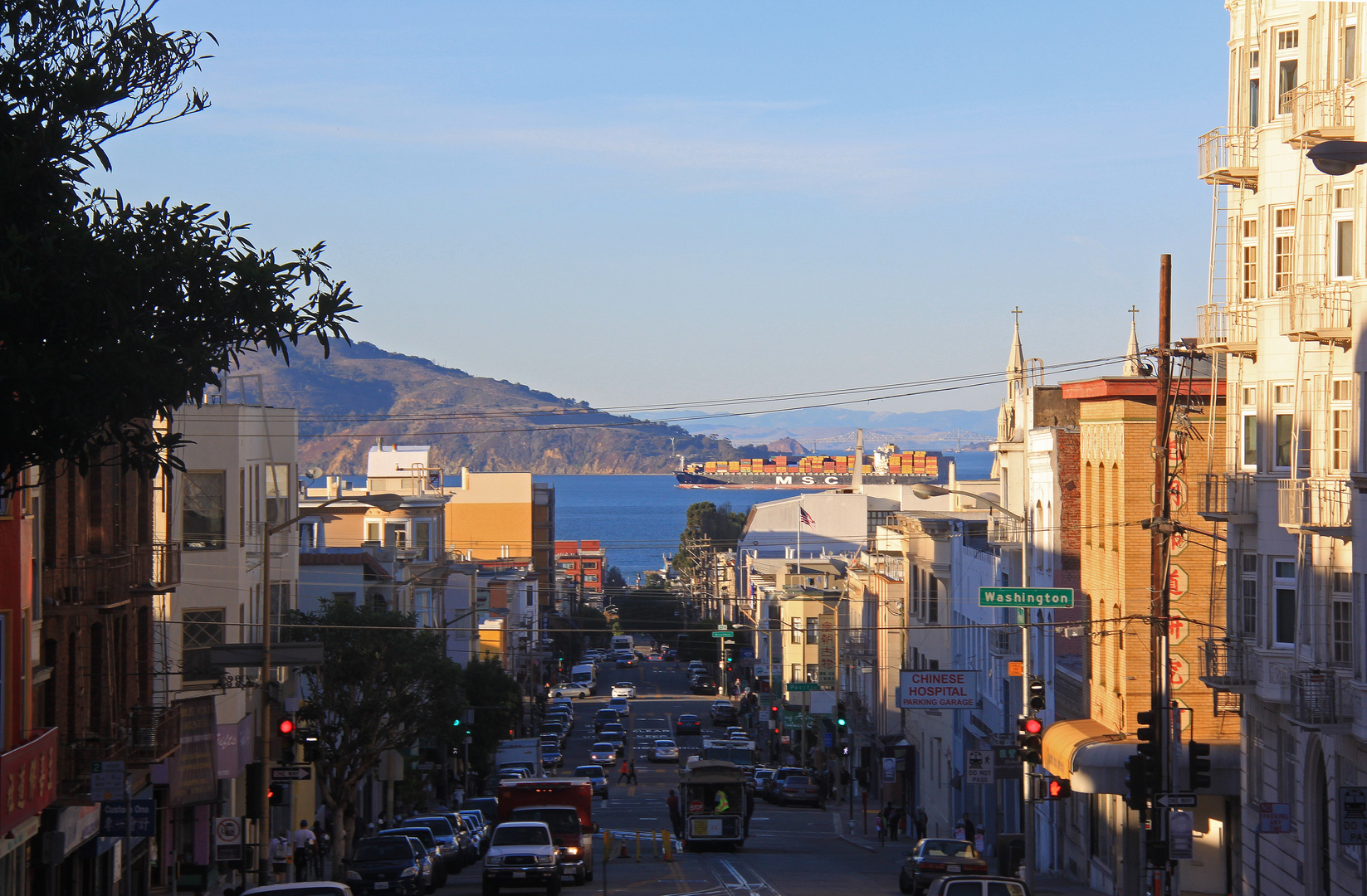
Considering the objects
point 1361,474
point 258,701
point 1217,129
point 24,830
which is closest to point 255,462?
point 258,701

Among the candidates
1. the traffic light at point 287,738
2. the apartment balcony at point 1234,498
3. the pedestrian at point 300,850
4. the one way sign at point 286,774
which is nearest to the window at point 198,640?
the pedestrian at point 300,850

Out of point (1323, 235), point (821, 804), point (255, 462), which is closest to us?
point (1323, 235)

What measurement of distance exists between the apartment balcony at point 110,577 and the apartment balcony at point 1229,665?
2159cm

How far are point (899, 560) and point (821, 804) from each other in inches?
466

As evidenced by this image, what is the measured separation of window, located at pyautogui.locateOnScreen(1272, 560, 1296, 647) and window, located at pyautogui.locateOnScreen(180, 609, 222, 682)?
25.5 meters

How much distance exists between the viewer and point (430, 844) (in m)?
38.0

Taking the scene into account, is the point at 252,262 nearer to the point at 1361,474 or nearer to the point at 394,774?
the point at 1361,474

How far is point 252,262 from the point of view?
47.5 feet

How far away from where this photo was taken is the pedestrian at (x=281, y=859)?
122ft

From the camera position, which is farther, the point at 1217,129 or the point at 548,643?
the point at 548,643

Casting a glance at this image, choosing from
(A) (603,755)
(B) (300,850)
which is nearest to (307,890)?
(B) (300,850)

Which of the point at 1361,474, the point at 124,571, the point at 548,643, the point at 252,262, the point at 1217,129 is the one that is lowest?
the point at 548,643

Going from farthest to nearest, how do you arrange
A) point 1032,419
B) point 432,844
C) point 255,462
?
point 1032,419 < point 255,462 < point 432,844

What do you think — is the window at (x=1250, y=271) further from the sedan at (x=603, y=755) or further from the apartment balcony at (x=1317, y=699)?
the sedan at (x=603, y=755)
